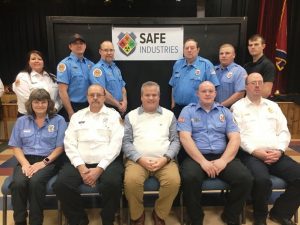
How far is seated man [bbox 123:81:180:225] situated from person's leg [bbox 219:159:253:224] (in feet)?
1.56

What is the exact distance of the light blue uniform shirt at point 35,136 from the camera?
8.78 feet

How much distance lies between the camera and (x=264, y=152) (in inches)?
105

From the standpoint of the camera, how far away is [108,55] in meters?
3.31

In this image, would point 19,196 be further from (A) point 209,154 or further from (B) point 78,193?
(A) point 209,154

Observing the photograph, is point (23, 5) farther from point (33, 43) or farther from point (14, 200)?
point (14, 200)

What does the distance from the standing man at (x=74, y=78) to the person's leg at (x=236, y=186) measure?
1.84 meters

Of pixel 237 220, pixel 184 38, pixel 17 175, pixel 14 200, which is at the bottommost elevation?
pixel 237 220

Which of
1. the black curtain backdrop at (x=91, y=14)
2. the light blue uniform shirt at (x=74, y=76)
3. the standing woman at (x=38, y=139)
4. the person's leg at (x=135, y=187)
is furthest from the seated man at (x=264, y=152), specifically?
the black curtain backdrop at (x=91, y=14)

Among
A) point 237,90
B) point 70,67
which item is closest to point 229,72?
point 237,90

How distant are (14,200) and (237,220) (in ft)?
6.61

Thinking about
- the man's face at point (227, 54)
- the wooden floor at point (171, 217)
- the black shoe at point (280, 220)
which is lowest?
the wooden floor at point (171, 217)

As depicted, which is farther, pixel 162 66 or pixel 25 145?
pixel 162 66

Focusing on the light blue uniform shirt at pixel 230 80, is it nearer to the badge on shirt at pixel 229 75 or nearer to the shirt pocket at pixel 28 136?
the badge on shirt at pixel 229 75

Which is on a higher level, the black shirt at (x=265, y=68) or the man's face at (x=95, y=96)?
the black shirt at (x=265, y=68)
